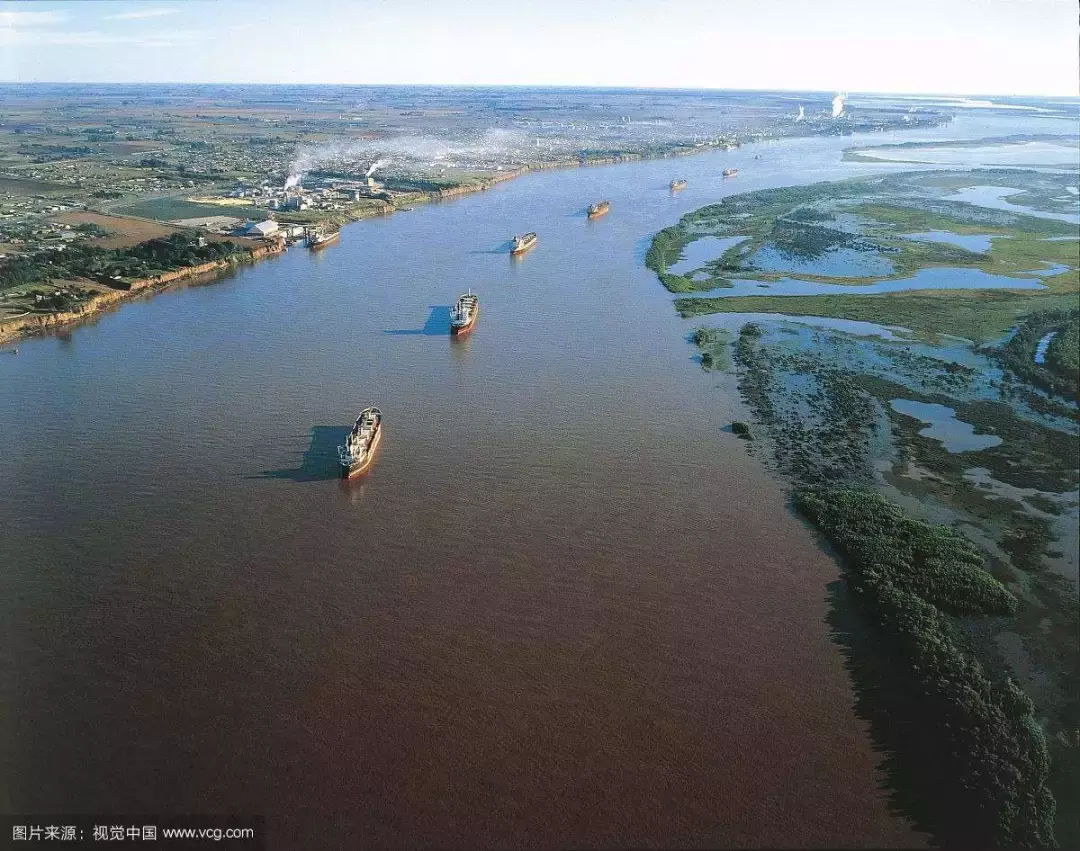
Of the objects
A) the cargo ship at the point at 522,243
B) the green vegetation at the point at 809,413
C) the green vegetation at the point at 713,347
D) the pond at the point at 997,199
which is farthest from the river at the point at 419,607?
the pond at the point at 997,199

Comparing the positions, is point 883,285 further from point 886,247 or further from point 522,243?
point 522,243

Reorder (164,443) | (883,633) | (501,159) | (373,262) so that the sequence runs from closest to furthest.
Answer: (883,633), (164,443), (373,262), (501,159)

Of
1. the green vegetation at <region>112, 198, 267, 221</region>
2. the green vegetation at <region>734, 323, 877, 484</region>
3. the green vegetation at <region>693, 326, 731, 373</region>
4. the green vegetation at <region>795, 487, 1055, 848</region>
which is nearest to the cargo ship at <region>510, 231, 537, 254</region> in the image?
the green vegetation at <region>693, 326, 731, 373</region>

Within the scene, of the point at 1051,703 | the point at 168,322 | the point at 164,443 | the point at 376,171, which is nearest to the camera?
the point at 1051,703

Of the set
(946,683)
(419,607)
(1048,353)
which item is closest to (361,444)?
(419,607)

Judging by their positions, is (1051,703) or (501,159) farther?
(501,159)

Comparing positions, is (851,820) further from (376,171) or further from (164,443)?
(376,171)

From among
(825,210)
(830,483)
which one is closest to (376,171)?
(825,210)
